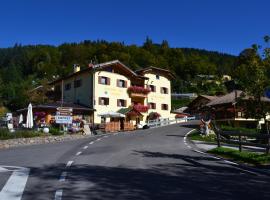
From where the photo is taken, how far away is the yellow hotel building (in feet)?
177

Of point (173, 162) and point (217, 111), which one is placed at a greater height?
point (217, 111)

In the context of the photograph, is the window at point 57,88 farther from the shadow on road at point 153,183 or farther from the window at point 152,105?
the shadow on road at point 153,183

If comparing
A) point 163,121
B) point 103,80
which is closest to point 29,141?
point 103,80

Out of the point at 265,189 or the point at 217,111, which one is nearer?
the point at 265,189

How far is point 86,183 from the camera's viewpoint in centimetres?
930

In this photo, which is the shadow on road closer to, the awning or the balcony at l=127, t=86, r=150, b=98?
the awning

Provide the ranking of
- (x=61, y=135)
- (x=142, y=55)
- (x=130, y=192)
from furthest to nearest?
(x=142, y=55), (x=61, y=135), (x=130, y=192)

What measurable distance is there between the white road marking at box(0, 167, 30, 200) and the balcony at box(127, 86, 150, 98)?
156ft

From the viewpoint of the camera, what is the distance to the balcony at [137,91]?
5881 cm

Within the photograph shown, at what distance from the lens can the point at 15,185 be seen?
29.7 ft

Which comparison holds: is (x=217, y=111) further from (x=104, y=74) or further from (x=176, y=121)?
(x=104, y=74)

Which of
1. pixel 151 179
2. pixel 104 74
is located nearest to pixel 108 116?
pixel 104 74

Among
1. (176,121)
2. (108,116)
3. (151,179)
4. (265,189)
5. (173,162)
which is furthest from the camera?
(176,121)

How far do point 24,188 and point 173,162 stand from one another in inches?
262
